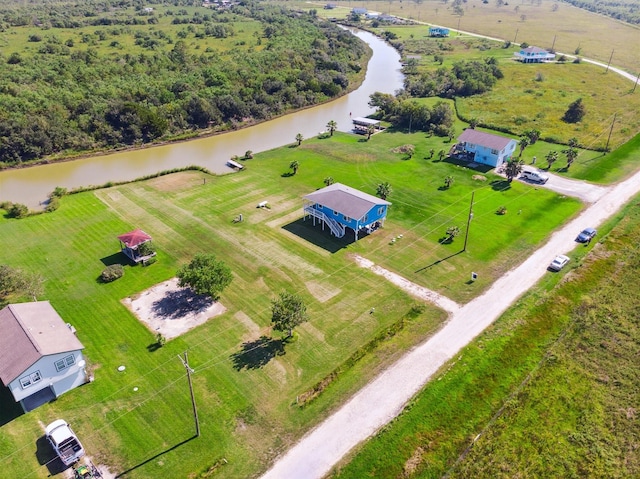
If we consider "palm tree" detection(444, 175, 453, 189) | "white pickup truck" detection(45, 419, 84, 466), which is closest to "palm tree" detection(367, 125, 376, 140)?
"palm tree" detection(444, 175, 453, 189)

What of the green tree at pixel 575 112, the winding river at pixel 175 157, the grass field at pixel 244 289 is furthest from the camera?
the green tree at pixel 575 112

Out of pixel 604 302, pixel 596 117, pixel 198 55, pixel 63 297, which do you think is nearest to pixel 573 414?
pixel 604 302

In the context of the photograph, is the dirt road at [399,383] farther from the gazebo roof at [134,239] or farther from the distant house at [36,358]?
the gazebo roof at [134,239]

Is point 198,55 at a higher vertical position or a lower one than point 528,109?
higher

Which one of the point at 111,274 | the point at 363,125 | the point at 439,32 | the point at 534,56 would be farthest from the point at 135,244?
the point at 439,32

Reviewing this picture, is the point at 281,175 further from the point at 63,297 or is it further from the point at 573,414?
the point at 573,414

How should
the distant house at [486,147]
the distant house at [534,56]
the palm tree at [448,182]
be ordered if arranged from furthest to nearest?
the distant house at [534,56] → the distant house at [486,147] → the palm tree at [448,182]

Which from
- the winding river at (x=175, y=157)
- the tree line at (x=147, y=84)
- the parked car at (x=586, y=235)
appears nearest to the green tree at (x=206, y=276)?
the winding river at (x=175, y=157)
